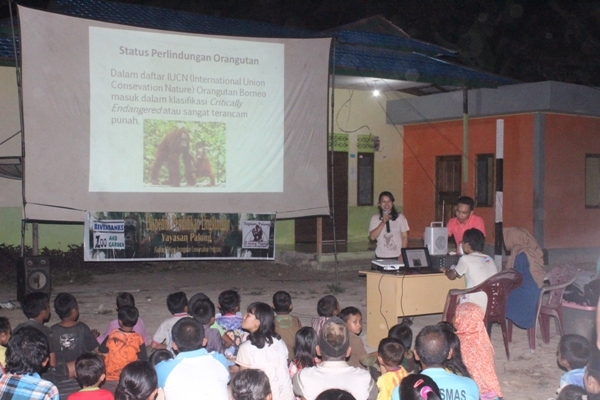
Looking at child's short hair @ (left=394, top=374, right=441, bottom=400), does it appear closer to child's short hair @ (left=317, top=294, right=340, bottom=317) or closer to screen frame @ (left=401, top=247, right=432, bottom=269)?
child's short hair @ (left=317, top=294, right=340, bottom=317)

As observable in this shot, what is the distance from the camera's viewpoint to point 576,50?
2603cm

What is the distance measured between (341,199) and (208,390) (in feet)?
37.3

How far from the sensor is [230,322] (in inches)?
215

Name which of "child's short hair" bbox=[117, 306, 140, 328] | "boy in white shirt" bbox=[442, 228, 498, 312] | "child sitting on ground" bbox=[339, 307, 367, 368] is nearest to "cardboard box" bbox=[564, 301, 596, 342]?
"boy in white shirt" bbox=[442, 228, 498, 312]

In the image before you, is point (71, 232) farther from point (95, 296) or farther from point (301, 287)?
point (301, 287)

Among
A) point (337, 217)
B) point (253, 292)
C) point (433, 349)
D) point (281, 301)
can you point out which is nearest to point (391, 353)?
point (433, 349)

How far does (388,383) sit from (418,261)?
3021 millimetres

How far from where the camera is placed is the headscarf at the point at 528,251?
664cm

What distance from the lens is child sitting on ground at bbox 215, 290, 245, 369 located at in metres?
5.37

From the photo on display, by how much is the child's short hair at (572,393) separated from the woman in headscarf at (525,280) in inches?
A: 118

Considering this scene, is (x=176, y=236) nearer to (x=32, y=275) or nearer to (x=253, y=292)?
(x=253, y=292)

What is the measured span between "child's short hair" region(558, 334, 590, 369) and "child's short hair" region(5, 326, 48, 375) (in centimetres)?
317

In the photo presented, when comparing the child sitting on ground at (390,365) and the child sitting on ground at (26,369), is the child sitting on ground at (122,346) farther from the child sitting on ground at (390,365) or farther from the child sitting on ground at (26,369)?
the child sitting on ground at (390,365)

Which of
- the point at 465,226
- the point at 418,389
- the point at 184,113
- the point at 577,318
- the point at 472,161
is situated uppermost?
the point at 184,113
